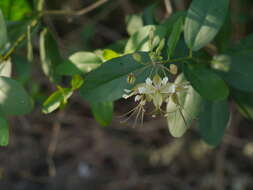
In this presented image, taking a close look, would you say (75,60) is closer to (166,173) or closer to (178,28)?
(178,28)

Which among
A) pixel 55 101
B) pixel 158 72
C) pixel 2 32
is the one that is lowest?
pixel 55 101

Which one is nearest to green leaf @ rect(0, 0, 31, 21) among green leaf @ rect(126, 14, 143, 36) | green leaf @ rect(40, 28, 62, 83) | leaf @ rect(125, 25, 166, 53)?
green leaf @ rect(40, 28, 62, 83)

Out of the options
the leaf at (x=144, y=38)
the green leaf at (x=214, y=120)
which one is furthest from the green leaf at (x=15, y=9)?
the green leaf at (x=214, y=120)

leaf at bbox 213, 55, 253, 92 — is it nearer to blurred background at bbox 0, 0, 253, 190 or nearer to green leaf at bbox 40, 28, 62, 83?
green leaf at bbox 40, 28, 62, 83

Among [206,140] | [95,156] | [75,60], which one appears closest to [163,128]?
[95,156]

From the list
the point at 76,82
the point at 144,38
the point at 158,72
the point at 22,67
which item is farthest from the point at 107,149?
the point at 158,72

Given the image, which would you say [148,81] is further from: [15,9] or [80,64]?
[15,9]

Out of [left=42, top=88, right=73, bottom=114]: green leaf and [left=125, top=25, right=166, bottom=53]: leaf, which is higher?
[left=125, top=25, right=166, bottom=53]: leaf
